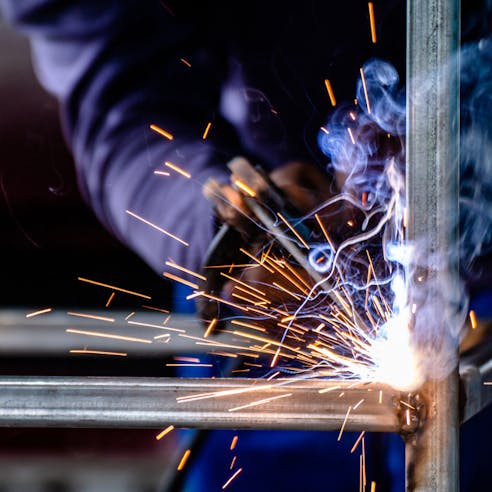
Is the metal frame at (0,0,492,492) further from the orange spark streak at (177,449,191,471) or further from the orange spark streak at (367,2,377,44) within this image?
the orange spark streak at (177,449,191,471)

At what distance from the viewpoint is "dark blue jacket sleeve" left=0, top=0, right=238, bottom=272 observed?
978mm

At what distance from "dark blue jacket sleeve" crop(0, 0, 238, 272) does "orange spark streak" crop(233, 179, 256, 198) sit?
0.02m

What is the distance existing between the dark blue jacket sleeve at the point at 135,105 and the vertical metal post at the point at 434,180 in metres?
0.39

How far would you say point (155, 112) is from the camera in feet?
3.23

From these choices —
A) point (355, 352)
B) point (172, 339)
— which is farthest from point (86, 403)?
point (355, 352)

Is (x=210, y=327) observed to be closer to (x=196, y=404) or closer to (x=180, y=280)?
(x=180, y=280)

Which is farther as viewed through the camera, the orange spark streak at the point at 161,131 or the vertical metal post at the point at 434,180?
the orange spark streak at the point at 161,131

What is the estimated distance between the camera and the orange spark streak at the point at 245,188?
95cm

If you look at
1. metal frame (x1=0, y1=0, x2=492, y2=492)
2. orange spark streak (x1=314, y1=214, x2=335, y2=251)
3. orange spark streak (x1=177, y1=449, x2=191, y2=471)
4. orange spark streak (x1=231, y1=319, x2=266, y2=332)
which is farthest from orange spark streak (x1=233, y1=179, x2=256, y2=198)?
orange spark streak (x1=177, y1=449, x2=191, y2=471)

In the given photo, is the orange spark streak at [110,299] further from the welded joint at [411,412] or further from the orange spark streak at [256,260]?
the welded joint at [411,412]

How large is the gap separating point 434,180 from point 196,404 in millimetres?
351

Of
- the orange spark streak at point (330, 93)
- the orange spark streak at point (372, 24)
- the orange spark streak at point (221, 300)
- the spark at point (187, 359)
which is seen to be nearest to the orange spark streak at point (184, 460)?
the spark at point (187, 359)

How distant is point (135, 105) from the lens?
99cm

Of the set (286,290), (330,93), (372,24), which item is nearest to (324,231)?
(286,290)
